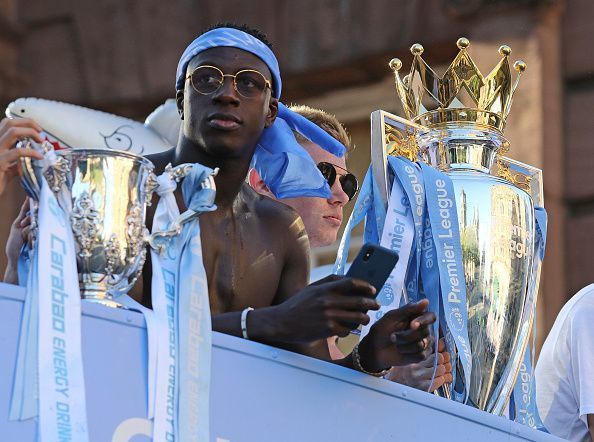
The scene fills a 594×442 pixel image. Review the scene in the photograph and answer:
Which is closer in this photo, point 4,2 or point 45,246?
point 45,246

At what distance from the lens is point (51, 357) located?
105 inches

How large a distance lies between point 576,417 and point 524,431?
0.81 metres

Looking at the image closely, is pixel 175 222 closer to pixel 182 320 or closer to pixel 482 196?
pixel 182 320

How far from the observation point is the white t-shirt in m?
4.12

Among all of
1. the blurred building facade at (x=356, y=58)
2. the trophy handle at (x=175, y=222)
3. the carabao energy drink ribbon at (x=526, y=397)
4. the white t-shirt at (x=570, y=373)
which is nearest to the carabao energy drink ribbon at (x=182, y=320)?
the trophy handle at (x=175, y=222)

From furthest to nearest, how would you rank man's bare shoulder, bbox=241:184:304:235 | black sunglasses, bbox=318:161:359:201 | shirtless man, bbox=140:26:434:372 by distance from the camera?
black sunglasses, bbox=318:161:359:201 → man's bare shoulder, bbox=241:184:304:235 → shirtless man, bbox=140:26:434:372

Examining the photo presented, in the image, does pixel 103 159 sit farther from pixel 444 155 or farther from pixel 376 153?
pixel 444 155

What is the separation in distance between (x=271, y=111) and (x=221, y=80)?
27 cm

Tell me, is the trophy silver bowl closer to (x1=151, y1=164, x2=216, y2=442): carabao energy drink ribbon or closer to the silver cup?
(x1=151, y1=164, x2=216, y2=442): carabao energy drink ribbon

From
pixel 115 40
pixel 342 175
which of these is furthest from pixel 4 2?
pixel 342 175

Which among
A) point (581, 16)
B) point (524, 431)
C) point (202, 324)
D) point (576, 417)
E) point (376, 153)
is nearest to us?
point (202, 324)

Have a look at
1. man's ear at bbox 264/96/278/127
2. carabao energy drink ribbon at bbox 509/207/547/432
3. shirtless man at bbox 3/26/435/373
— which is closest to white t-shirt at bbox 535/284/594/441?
carabao energy drink ribbon at bbox 509/207/547/432

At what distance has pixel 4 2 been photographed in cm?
1022

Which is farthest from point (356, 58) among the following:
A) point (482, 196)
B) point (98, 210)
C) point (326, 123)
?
point (98, 210)
